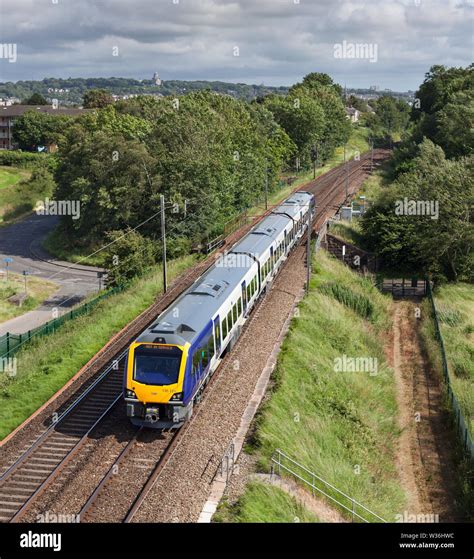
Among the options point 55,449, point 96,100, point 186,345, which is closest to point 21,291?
point 55,449

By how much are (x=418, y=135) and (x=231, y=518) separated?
3117 inches

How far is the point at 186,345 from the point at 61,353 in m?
9.97

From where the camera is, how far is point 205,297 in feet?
78.7

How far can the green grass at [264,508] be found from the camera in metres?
→ 16.1

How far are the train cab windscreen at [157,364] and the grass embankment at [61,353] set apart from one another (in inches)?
216

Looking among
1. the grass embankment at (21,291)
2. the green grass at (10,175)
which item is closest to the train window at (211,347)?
the grass embankment at (21,291)

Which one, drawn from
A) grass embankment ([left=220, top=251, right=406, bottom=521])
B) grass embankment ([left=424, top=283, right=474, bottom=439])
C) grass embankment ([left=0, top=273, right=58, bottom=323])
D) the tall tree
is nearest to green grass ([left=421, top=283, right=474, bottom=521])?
grass embankment ([left=424, top=283, right=474, bottom=439])

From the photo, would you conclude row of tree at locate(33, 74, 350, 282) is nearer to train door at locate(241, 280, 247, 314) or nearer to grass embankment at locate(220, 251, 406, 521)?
grass embankment at locate(220, 251, 406, 521)

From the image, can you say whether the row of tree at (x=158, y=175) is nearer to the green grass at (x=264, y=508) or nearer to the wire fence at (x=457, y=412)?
the wire fence at (x=457, y=412)

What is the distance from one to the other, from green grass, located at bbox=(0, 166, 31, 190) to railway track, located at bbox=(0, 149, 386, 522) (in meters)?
77.8

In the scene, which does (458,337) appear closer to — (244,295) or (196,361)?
(244,295)

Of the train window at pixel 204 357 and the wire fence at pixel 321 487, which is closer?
the wire fence at pixel 321 487

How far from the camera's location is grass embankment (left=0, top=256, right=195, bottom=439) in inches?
922
